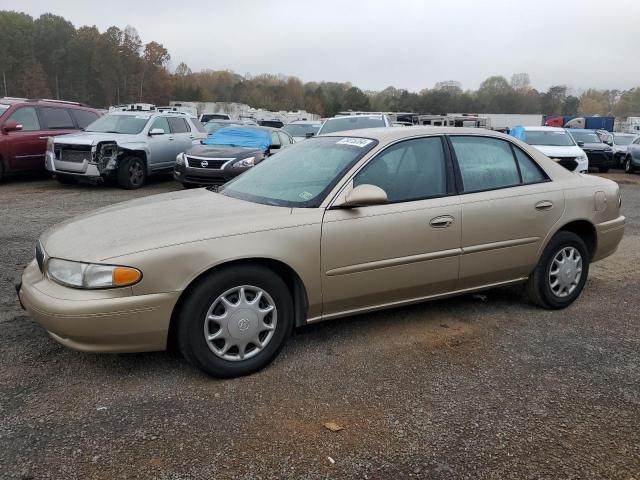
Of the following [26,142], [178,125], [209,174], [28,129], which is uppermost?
[178,125]

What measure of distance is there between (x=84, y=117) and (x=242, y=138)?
406 centimetres

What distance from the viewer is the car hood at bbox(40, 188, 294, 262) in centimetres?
320

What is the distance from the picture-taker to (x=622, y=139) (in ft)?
71.7

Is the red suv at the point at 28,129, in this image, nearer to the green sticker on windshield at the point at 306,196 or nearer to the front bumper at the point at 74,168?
the front bumper at the point at 74,168

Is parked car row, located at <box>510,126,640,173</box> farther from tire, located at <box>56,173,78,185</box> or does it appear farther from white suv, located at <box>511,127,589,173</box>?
tire, located at <box>56,173,78,185</box>

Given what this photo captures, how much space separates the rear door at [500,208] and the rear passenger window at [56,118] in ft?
35.2

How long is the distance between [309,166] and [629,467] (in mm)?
2656

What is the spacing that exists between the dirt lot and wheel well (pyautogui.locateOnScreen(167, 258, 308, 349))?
0.28m

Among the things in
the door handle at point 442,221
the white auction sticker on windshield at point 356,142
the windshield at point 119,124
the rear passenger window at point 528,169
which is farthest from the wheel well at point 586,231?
the windshield at point 119,124

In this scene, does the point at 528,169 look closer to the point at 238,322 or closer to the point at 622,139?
the point at 238,322

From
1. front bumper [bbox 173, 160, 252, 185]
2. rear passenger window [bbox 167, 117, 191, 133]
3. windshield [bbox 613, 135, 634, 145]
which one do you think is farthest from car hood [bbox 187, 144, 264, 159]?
windshield [bbox 613, 135, 634, 145]

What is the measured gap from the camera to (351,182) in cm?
376

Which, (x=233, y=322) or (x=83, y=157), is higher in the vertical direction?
(x=83, y=157)

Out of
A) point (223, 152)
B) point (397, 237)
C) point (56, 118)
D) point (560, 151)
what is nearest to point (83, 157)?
point (56, 118)
